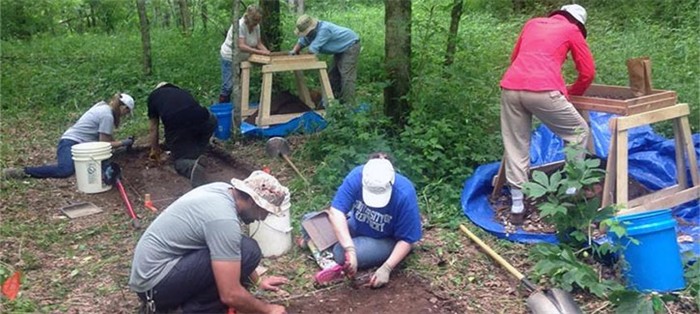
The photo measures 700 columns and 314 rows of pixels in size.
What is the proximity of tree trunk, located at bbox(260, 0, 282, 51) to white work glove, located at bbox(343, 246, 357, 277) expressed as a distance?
509 cm

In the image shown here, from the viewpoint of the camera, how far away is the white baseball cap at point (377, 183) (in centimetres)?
338

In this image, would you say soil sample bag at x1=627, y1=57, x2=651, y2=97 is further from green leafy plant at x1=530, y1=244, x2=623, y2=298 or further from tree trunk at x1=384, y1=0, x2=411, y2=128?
tree trunk at x1=384, y1=0, x2=411, y2=128

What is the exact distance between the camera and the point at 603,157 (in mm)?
4504

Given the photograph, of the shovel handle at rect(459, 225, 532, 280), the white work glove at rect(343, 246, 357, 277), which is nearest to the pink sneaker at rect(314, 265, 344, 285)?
the white work glove at rect(343, 246, 357, 277)

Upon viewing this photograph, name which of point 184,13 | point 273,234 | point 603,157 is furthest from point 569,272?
point 184,13

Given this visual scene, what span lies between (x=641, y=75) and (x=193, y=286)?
9.98 ft

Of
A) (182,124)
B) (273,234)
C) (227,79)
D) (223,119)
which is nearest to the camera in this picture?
(273,234)

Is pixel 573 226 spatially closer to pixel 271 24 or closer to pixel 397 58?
pixel 397 58

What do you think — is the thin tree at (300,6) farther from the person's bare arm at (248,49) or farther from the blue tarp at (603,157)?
the blue tarp at (603,157)

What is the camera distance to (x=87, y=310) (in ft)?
10.9

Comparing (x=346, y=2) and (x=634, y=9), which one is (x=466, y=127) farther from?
(x=346, y=2)

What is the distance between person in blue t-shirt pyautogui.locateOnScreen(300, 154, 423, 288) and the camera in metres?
3.43

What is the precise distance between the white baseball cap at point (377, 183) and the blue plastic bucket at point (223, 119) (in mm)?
3325

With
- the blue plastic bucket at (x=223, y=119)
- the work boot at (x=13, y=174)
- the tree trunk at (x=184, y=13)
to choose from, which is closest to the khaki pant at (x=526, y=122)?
the blue plastic bucket at (x=223, y=119)
